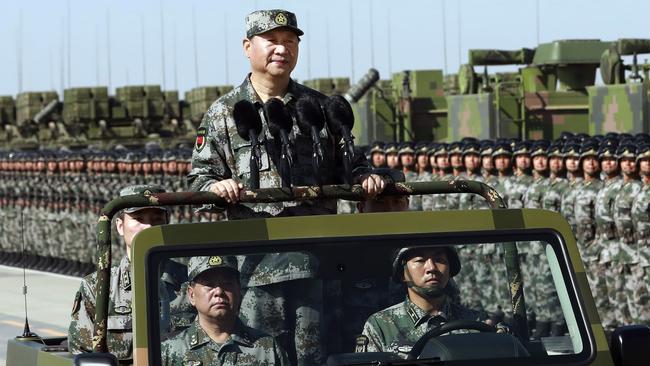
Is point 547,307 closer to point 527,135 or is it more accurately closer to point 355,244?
point 355,244

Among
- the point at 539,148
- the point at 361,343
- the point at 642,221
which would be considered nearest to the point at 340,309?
the point at 361,343

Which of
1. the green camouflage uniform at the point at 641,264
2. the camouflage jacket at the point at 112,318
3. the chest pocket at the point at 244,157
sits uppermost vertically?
the chest pocket at the point at 244,157

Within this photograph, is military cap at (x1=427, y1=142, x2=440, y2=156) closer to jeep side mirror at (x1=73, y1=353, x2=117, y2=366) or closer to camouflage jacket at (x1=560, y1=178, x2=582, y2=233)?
camouflage jacket at (x1=560, y1=178, x2=582, y2=233)

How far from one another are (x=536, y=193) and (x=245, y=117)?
944cm

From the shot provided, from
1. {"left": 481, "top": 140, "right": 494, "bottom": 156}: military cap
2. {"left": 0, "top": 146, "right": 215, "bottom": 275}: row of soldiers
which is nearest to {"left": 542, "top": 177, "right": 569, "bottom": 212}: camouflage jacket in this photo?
{"left": 481, "top": 140, "right": 494, "bottom": 156}: military cap

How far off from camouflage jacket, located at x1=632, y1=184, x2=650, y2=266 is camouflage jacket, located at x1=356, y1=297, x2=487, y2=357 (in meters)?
8.53

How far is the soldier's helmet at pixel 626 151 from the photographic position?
13588 millimetres

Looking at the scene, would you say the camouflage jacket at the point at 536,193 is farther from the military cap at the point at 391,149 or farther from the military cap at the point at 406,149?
the military cap at the point at 391,149

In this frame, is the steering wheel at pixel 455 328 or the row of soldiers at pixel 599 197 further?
the row of soldiers at pixel 599 197

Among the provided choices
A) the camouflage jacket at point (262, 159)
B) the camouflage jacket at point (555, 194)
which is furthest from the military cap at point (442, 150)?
the camouflage jacket at point (262, 159)

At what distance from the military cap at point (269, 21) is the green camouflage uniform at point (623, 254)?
780 cm

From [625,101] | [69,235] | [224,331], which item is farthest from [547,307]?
[69,235]

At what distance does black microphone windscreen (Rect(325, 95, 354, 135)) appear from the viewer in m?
5.88

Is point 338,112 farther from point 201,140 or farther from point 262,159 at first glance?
point 201,140
